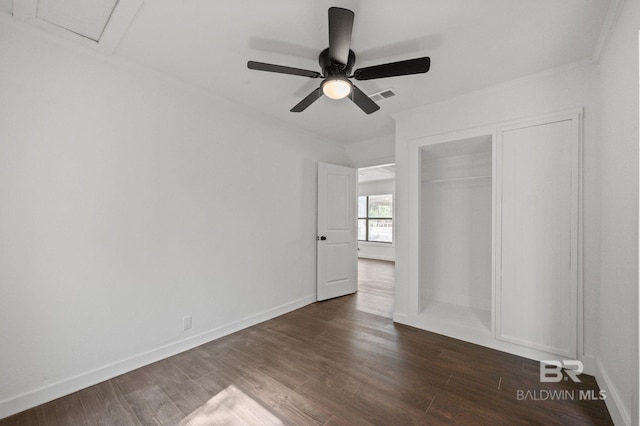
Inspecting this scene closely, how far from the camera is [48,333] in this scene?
1.85 metres

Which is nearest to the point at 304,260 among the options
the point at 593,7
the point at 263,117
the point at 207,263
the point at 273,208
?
the point at 273,208

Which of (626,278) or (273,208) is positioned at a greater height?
(273,208)

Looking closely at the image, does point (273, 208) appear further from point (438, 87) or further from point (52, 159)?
point (438, 87)

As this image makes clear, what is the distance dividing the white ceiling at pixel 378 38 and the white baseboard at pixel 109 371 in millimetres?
2616

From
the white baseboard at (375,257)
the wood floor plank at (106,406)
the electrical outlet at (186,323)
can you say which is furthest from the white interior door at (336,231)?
the white baseboard at (375,257)

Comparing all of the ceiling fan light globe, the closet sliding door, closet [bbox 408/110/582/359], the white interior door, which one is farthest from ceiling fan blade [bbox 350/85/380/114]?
the white interior door

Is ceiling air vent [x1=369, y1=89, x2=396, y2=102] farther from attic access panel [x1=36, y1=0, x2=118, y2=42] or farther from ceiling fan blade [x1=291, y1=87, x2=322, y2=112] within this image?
attic access panel [x1=36, y1=0, x2=118, y2=42]

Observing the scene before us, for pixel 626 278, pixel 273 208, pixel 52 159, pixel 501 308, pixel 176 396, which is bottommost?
pixel 176 396

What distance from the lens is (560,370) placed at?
7.29 ft

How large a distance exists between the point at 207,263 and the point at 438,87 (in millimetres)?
3093

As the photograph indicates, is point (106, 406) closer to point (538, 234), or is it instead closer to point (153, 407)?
point (153, 407)

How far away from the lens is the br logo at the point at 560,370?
6.97 feet

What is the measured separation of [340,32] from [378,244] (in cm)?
743

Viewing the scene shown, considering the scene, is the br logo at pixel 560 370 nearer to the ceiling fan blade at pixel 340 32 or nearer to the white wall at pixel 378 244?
the ceiling fan blade at pixel 340 32
